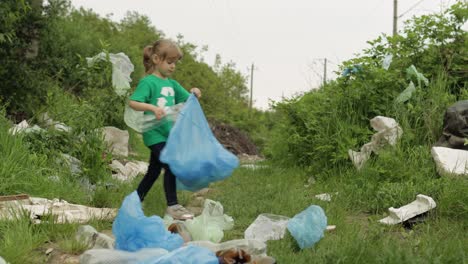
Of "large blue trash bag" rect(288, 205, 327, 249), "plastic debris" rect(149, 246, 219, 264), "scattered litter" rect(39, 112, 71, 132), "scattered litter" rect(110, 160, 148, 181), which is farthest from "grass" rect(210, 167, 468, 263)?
"scattered litter" rect(39, 112, 71, 132)

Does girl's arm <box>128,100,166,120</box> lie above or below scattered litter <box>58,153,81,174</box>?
above

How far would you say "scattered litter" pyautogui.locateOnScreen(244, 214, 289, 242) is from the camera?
3.66 m

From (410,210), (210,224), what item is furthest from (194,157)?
(410,210)

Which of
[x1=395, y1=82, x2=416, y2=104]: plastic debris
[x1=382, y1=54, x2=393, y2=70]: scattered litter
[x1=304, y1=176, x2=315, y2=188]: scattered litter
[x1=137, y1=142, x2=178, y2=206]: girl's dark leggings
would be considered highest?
[x1=382, y1=54, x2=393, y2=70]: scattered litter

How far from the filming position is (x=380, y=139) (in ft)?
19.6

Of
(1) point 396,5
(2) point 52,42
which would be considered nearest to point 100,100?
(2) point 52,42

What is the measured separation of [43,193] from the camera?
4.45 m

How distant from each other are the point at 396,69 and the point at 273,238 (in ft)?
13.4

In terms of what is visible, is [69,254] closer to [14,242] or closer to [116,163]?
[14,242]

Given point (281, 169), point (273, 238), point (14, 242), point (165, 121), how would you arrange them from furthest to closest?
point (281, 169), point (165, 121), point (273, 238), point (14, 242)

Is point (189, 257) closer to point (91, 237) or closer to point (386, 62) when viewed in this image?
point (91, 237)

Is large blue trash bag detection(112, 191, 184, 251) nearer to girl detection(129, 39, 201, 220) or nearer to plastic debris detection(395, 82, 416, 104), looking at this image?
girl detection(129, 39, 201, 220)

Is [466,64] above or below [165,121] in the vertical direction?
above

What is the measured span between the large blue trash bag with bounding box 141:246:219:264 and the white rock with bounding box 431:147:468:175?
3104mm
